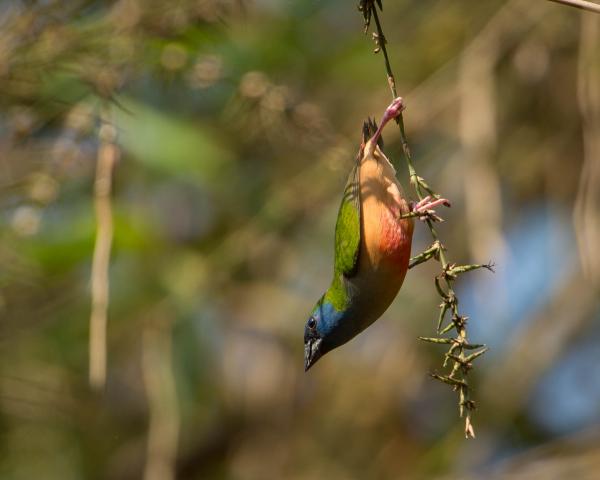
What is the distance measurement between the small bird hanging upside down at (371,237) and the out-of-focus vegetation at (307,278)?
1322 mm

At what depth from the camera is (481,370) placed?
22.7ft

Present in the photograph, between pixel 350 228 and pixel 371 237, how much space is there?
0.10m

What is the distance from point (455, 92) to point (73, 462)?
3.40 metres

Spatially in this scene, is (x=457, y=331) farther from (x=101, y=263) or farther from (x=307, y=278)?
(x=307, y=278)

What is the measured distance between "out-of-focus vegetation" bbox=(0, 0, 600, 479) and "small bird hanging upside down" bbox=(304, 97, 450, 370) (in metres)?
1.32

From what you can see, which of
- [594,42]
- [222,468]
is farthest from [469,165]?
[222,468]

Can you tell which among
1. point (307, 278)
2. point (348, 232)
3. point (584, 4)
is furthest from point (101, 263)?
point (307, 278)

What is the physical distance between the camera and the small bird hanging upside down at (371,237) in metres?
3.38

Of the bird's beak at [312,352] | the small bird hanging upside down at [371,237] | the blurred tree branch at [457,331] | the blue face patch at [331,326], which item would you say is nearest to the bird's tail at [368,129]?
the small bird hanging upside down at [371,237]

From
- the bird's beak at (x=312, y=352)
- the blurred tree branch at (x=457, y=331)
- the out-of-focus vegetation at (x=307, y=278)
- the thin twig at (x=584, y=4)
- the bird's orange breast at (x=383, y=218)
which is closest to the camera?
the thin twig at (x=584, y=4)

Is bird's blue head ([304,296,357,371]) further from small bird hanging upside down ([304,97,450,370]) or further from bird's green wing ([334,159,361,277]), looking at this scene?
bird's green wing ([334,159,361,277])

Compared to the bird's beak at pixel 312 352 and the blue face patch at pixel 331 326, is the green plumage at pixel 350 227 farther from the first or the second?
the bird's beak at pixel 312 352

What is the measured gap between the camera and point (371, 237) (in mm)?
3447

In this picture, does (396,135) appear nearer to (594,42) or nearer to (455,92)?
(455,92)
